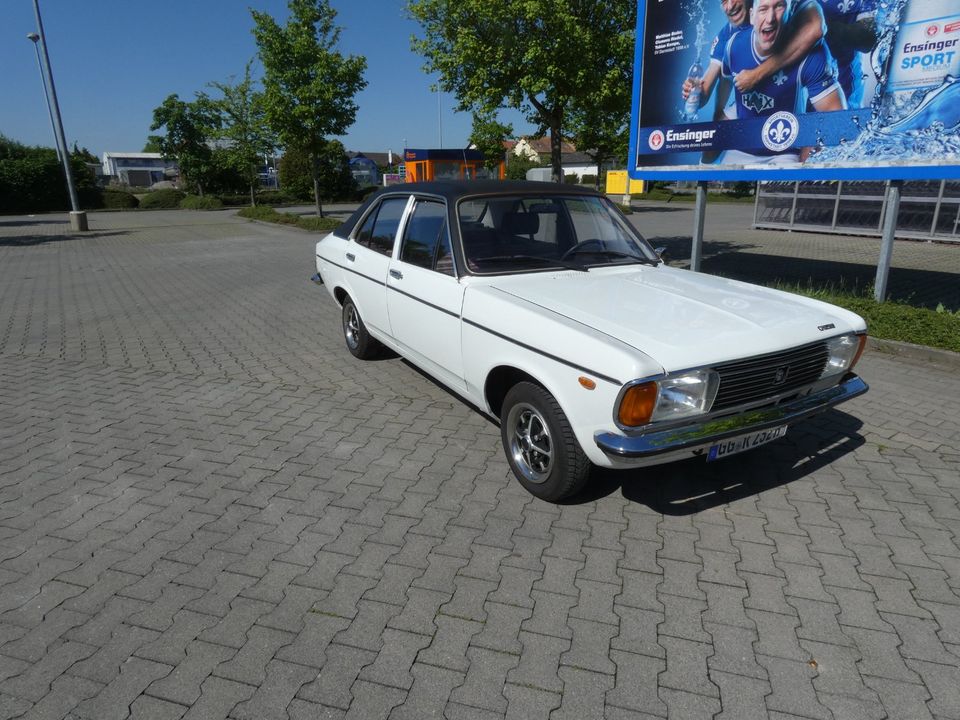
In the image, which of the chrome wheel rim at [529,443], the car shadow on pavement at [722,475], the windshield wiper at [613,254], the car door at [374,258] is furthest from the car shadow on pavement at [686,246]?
the chrome wheel rim at [529,443]

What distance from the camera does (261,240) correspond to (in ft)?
59.5

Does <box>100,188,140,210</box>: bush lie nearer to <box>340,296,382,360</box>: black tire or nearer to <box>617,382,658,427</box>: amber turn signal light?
<box>340,296,382,360</box>: black tire

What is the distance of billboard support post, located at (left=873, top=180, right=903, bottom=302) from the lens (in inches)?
276

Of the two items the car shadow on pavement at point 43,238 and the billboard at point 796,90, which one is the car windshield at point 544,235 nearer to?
the billboard at point 796,90

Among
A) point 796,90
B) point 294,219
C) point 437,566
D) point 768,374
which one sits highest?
point 796,90

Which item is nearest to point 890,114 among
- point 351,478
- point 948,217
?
point 351,478

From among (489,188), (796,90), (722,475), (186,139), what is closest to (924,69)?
Answer: (796,90)

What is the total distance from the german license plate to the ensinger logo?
556cm

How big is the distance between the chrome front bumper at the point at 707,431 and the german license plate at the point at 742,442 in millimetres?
52

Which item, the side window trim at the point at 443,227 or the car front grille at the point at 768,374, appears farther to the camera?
the side window trim at the point at 443,227

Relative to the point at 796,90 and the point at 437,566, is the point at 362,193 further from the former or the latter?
the point at 437,566

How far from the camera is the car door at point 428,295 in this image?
4160mm

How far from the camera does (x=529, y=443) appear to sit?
368cm

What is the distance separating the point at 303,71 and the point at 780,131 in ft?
50.8
